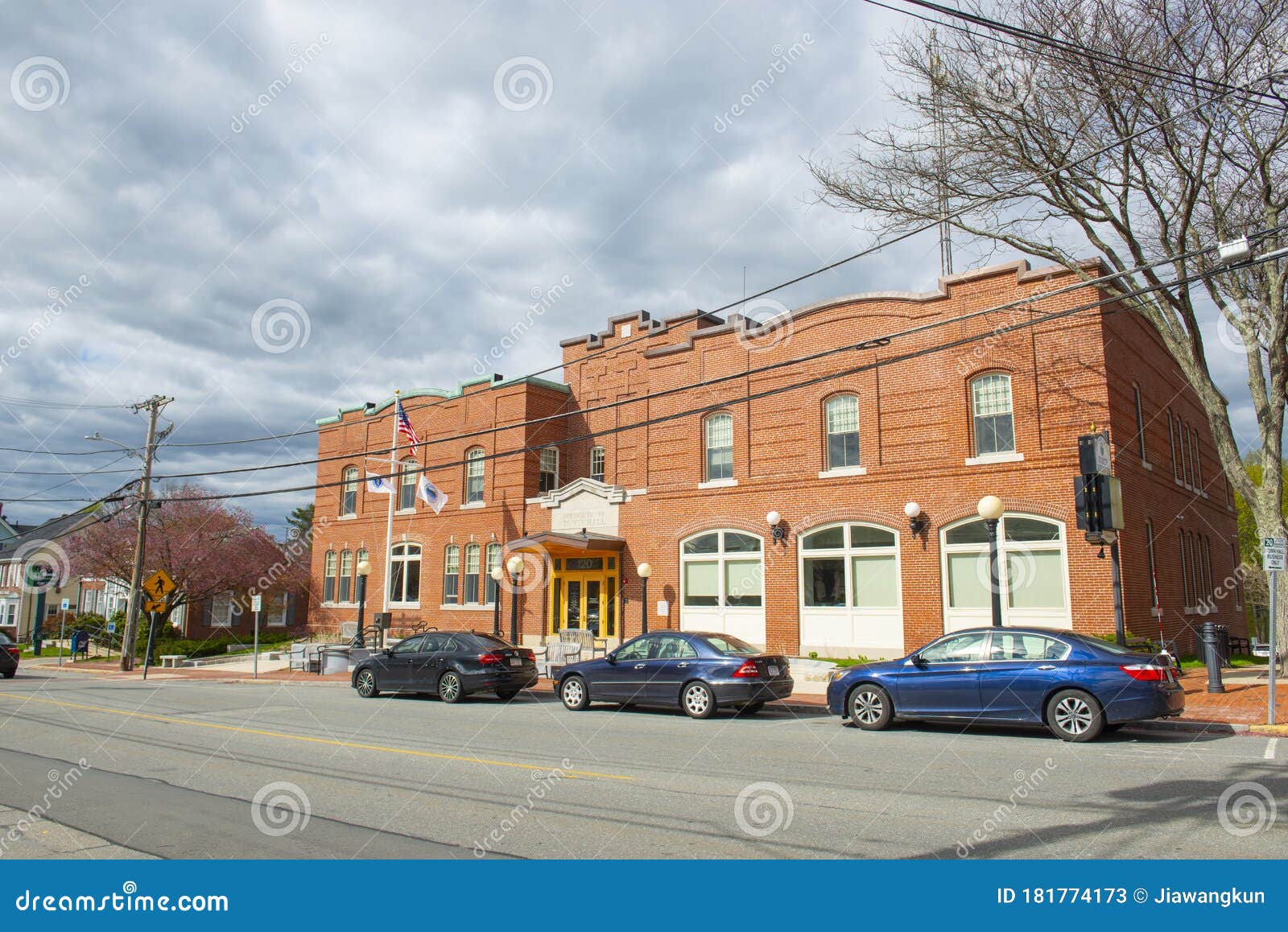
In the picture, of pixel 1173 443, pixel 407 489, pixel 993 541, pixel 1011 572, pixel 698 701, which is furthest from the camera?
pixel 407 489

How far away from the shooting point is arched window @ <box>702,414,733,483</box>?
26327mm

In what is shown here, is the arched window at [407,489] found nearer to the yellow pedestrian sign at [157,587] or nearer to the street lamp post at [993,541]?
the yellow pedestrian sign at [157,587]

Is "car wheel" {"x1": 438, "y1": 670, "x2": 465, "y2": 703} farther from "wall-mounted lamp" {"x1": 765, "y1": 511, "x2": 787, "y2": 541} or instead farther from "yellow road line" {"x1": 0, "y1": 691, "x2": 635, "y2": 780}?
"wall-mounted lamp" {"x1": 765, "y1": 511, "x2": 787, "y2": 541}

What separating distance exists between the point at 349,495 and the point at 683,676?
1043 inches

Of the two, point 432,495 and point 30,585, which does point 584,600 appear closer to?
point 432,495

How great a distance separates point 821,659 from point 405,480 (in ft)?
65.0

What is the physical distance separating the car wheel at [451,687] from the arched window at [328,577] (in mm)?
21474

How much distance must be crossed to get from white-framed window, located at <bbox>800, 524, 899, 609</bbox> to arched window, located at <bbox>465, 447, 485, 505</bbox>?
14081mm

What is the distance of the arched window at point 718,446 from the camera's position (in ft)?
86.4

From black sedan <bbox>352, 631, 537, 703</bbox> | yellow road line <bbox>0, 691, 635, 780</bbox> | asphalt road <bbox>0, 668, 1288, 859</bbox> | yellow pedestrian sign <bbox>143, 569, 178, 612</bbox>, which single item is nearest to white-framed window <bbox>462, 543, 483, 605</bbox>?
yellow pedestrian sign <bbox>143, 569, 178, 612</bbox>

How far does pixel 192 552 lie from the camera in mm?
38188

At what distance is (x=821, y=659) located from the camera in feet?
73.8

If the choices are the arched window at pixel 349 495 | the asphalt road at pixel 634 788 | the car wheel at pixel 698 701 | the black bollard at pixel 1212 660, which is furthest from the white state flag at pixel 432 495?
the black bollard at pixel 1212 660

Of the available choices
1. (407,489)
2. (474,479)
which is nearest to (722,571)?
(474,479)
